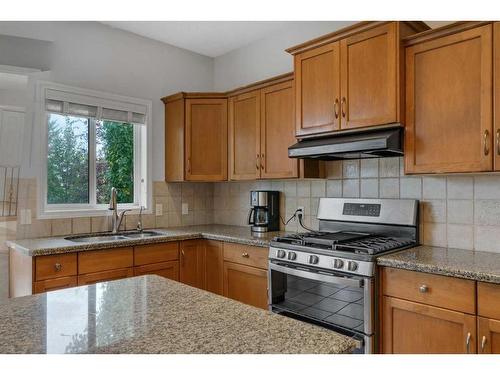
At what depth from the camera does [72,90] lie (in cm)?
295

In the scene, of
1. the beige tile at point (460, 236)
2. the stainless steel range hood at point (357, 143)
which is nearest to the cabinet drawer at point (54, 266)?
the stainless steel range hood at point (357, 143)

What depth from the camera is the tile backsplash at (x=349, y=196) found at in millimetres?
2137

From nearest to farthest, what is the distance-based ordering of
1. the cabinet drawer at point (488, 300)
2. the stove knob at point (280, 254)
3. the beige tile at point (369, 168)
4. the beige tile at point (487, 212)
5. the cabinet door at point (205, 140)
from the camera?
the cabinet drawer at point (488, 300) < the beige tile at point (487, 212) < the stove knob at point (280, 254) < the beige tile at point (369, 168) < the cabinet door at point (205, 140)

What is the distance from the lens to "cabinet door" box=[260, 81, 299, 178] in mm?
2791

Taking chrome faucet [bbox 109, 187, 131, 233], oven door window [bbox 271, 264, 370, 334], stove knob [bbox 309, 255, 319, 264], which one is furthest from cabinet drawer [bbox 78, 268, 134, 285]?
stove knob [bbox 309, 255, 319, 264]

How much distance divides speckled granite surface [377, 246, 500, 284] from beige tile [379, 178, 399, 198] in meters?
0.44

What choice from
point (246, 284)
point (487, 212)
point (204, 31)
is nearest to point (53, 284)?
point (246, 284)

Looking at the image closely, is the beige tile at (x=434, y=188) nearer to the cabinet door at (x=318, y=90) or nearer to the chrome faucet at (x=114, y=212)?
the cabinet door at (x=318, y=90)

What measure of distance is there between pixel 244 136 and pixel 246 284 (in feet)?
4.04

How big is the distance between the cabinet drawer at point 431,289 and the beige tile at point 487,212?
62cm

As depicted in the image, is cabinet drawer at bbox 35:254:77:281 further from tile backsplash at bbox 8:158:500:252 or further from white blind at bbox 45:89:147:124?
white blind at bbox 45:89:147:124

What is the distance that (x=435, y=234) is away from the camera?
2301 millimetres

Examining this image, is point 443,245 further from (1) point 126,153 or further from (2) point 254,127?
(1) point 126,153

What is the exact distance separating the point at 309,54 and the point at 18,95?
213 cm
